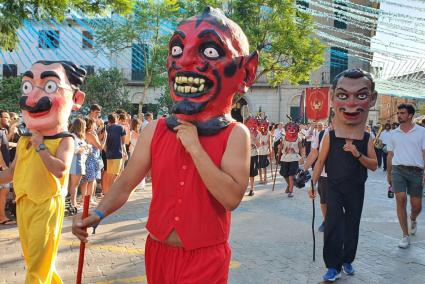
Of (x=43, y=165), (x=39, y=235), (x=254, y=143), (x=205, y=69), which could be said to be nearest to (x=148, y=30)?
(x=254, y=143)

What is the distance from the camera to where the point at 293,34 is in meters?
18.0

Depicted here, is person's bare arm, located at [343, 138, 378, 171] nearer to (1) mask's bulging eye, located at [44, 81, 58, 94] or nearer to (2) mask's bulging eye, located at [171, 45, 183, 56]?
(2) mask's bulging eye, located at [171, 45, 183, 56]

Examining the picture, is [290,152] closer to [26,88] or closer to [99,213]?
[26,88]

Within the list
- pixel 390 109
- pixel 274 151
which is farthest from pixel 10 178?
pixel 390 109

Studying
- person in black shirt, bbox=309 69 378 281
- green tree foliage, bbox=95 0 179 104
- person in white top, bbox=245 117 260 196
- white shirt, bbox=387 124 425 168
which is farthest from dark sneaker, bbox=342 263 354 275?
green tree foliage, bbox=95 0 179 104

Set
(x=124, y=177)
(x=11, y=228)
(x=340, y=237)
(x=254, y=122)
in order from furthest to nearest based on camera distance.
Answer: (x=254, y=122) → (x=11, y=228) → (x=340, y=237) → (x=124, y=177)

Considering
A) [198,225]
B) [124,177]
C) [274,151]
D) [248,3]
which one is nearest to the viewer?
[198,225]

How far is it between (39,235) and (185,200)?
150cm

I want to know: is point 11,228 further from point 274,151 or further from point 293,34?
point 293,34

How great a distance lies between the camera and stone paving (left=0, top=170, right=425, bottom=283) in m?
4.56

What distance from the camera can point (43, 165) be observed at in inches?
139

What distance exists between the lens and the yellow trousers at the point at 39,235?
3283 millimetres

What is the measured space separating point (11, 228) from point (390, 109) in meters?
45.0

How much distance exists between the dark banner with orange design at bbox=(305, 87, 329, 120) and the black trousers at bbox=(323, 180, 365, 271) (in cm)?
966
